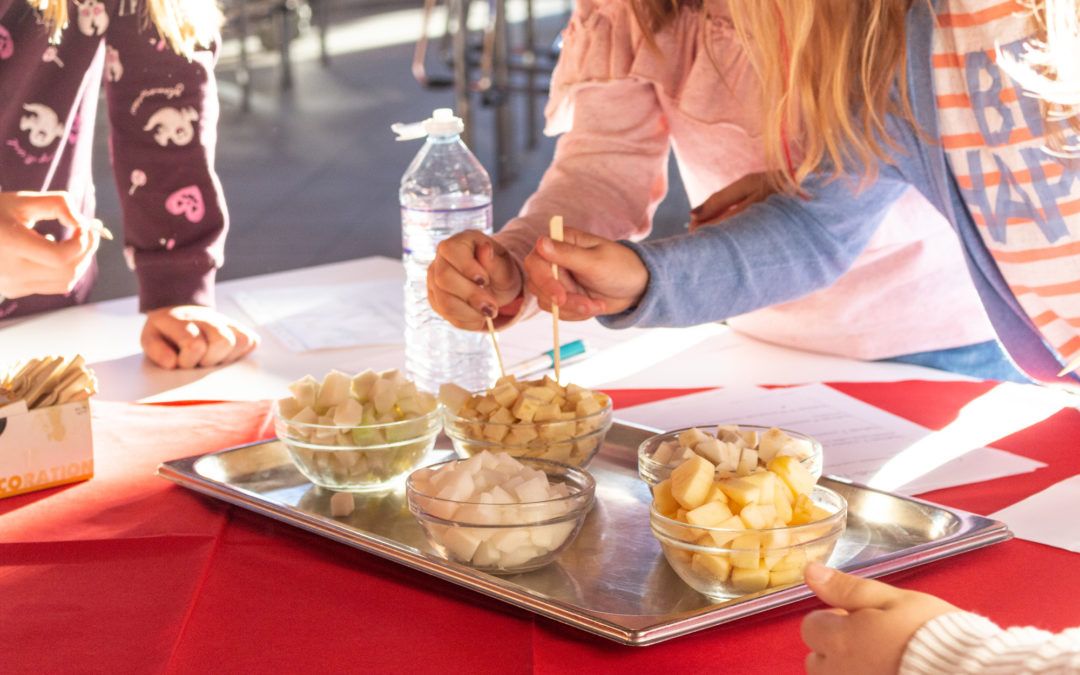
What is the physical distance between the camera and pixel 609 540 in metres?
0.93

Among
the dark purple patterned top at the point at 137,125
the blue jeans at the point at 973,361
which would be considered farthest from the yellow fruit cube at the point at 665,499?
the dark purple patterned top at the point at 137,125

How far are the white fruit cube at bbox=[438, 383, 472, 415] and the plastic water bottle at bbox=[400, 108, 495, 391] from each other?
0.33 metres

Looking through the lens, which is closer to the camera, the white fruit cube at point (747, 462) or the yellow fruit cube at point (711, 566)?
the yellow fruit cube at point (711, 566)

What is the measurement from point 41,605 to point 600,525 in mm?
404

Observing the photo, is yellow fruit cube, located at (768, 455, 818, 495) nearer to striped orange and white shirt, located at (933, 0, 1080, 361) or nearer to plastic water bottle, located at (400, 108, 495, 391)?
striped orange and white shirt, located at (933, 0, 1080, 361)

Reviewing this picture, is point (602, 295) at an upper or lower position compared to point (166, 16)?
→ lower

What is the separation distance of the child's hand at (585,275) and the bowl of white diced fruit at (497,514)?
289 millimetres

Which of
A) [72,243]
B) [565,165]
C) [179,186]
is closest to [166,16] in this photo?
[179,186]

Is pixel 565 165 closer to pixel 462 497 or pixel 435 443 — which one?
pixel 435 443

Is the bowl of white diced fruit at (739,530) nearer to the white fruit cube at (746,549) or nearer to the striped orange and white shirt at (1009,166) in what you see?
the white fruit cube at (746,549)

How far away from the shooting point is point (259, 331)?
1.63 meters

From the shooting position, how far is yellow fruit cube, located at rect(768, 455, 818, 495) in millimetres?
857

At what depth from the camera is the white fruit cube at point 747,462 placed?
2.99ft

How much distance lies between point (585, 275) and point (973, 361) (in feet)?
1.99
